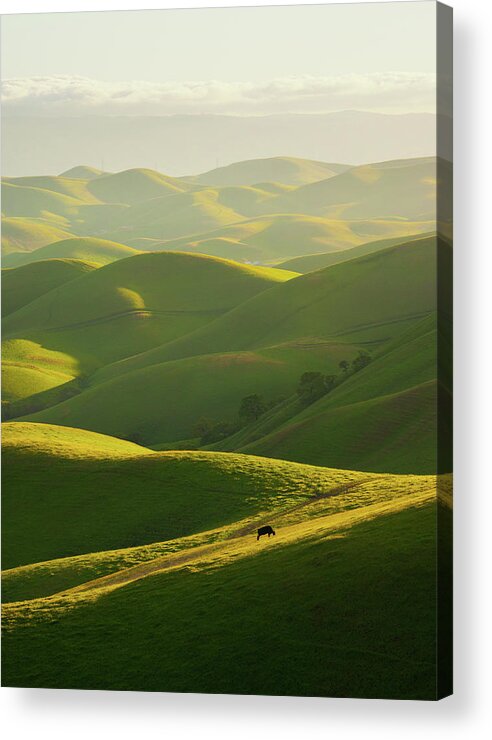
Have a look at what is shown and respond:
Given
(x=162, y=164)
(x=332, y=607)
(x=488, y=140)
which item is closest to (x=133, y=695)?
(x=332, y=607)

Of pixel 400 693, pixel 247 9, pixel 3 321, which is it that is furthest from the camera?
pixel 3 321

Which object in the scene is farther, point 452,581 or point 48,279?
point 48,279

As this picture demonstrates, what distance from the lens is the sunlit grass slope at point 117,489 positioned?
15289 mm

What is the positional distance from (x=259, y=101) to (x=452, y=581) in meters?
5.56

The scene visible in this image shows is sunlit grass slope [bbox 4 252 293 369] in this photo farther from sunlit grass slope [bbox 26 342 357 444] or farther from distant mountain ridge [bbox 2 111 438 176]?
distant mountain ridge [bbox 2 111 438 176]

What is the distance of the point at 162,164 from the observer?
16.0 meters

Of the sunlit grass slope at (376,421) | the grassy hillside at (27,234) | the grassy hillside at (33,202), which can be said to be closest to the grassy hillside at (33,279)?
the grassy hillside at (27,234)

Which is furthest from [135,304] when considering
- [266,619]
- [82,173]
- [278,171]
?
[266,619]

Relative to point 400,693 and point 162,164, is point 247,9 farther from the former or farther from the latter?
point 400,693

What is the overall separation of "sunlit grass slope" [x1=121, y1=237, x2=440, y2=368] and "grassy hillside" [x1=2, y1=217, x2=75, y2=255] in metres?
1.77

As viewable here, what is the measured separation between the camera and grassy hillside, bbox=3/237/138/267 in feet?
53.3

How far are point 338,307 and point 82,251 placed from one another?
10.3 feet

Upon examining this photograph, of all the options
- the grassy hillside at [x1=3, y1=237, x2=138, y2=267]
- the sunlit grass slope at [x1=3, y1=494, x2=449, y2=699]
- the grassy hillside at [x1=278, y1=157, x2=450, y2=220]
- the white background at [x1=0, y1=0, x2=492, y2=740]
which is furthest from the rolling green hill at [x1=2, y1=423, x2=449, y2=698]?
the grassy hillside at [x1=278, y1=157, x2=450, y2=220]

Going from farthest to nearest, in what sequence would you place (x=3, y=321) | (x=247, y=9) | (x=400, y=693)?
(x=3, y=321)
(x=247, y=9)
(x=400, y=693)
